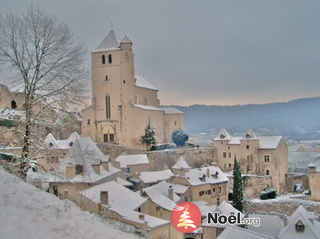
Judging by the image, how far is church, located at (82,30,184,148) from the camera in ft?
140

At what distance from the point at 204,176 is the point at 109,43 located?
→ 71.1 feet

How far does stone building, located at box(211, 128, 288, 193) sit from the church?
9.44 metres

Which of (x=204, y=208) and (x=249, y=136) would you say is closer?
(x=204, y=208)

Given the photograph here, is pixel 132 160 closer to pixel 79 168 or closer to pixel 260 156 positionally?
pixel 79 168

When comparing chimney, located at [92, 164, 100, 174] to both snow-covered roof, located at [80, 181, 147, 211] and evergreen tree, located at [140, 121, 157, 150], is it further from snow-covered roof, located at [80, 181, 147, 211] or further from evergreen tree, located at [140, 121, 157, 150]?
evergreen tree, located at [140, 121, 157, 150]

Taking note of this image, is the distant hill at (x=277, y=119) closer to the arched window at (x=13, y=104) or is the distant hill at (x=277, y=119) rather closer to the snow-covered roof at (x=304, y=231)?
the arched window at (x=13, y=104)

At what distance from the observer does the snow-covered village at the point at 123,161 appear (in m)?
10.4

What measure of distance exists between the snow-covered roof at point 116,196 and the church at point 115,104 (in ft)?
70.3

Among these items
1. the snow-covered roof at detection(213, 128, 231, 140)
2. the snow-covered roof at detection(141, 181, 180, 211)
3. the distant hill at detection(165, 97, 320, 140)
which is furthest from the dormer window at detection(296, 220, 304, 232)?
the distant hill at detection(165, 97, 320, 140)

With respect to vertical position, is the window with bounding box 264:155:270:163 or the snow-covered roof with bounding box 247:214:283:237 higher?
the window with bounding box 264:155:270:163

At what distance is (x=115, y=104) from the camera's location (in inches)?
1709

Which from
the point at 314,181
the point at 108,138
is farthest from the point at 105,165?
the point at 314,181

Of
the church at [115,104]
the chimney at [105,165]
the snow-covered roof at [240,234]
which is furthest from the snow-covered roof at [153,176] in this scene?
the snow-covered roof at [240,234]

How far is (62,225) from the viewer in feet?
23.8
